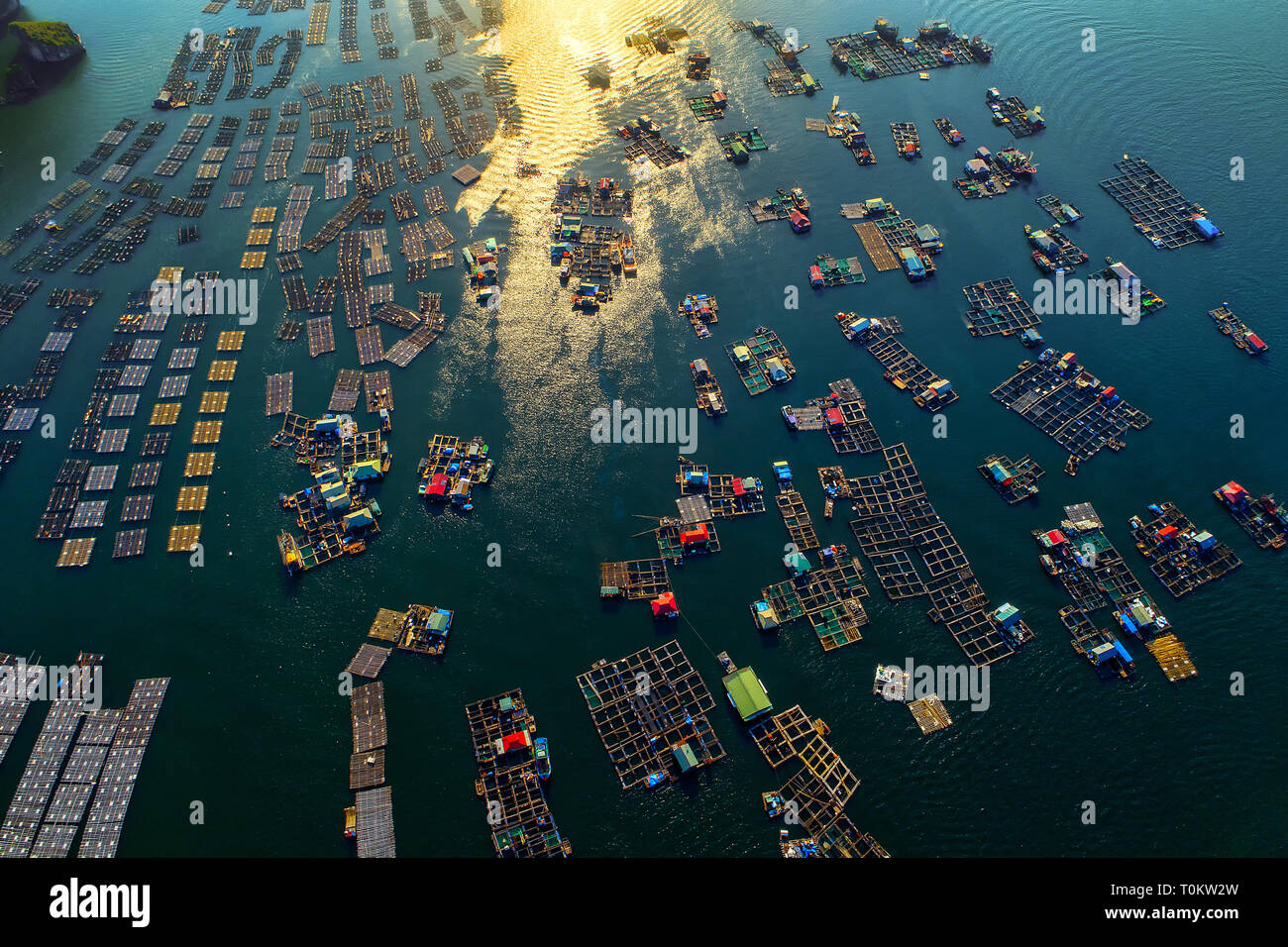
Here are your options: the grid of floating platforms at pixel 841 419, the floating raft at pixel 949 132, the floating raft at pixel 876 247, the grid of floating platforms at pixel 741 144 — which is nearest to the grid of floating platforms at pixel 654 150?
the grid of floating platforms at pixel 741 144

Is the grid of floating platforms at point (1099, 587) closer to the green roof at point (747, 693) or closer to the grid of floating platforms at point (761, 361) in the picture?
the green roof at point (747, 693)

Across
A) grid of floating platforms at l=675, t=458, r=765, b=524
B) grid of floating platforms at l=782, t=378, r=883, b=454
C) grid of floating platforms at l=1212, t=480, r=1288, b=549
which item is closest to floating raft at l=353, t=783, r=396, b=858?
grid of floating platforms at l=675, t=458, r=765, b=524

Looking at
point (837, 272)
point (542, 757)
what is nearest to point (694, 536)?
point (542, 757)

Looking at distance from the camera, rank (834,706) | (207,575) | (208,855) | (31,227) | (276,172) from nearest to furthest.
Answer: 1. (208,855)
2. (834,706)
3. (207,575)
4. (31,227)
5. (276,172)

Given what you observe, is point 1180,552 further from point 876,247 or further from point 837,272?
point 876,247
